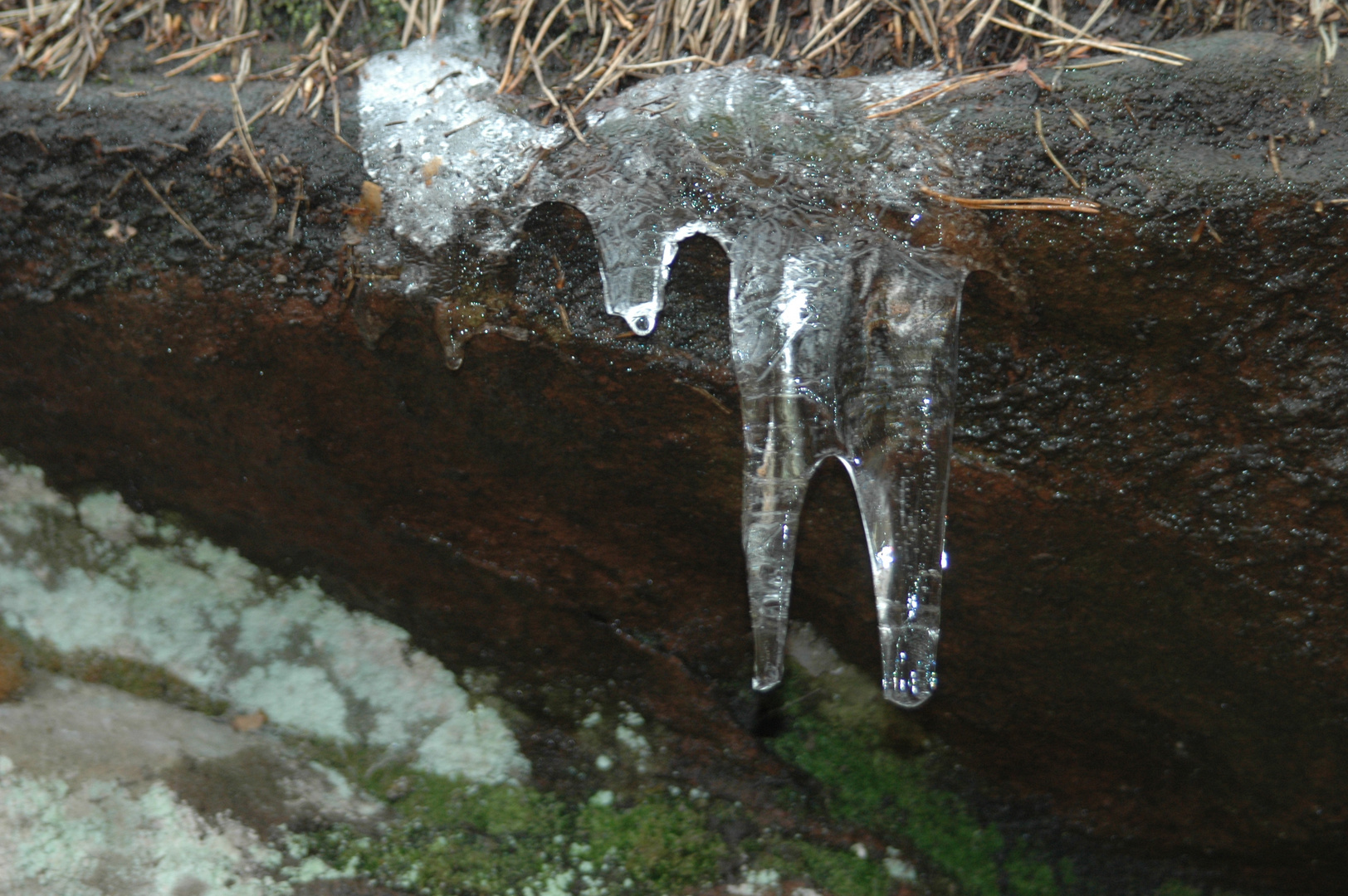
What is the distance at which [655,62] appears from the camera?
220 centimetres

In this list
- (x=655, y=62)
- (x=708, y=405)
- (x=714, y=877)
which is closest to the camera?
(x=708, y=405)

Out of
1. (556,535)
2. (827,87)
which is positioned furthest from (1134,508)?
(556,535)

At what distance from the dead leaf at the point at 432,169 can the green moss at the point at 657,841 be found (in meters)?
1.68

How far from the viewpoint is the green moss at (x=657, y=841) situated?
2.37 meters

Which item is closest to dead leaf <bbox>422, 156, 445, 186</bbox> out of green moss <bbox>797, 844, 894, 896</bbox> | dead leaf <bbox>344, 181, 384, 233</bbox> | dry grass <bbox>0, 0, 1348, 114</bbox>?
dead leaf <bbox>344, 181, 384, 233</bbox>

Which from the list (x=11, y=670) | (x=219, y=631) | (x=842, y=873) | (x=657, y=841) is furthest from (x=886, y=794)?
(x=11, y=670)

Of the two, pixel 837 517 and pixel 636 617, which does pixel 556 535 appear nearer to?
pixel 636 617

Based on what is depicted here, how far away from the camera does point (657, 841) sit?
7.93 ft

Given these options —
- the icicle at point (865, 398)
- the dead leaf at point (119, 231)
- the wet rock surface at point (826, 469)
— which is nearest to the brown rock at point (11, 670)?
the wet rock surface at point (826, 469)

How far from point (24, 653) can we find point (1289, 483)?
3.13 metres

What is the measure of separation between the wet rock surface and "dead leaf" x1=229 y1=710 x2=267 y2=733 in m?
0.41

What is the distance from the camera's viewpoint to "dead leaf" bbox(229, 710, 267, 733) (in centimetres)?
248

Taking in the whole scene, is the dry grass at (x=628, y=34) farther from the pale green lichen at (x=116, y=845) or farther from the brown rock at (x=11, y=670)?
the pale green lichen at (x=116, y=845)

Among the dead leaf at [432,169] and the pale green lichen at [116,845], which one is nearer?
the dead leaf at [432,169]
